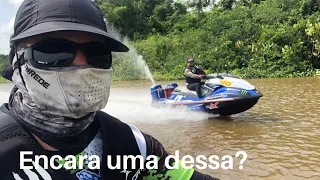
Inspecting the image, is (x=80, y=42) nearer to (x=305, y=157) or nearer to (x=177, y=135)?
(x=305, y=157)

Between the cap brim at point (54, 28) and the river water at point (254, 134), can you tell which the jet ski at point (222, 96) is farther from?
the cap brim at point (54, 28)

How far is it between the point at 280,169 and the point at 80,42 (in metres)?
3.45

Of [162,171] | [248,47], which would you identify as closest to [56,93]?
[162,171]

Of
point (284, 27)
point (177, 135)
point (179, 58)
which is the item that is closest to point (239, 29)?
point (284, 27)

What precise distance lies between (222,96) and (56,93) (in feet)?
19.8

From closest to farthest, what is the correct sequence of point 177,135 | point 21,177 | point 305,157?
1. point 21,177
2. point 305,157
3. point 177,135

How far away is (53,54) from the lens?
40.2 inches

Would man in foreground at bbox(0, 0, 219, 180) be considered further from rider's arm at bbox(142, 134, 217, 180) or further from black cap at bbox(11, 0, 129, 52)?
rider's arm at bbox(142, 134, 217, 180)

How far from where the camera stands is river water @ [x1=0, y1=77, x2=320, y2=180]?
396 cm

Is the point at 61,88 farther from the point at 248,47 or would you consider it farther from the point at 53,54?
the point at 248,47

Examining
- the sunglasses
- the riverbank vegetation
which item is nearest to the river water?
the sunglasses

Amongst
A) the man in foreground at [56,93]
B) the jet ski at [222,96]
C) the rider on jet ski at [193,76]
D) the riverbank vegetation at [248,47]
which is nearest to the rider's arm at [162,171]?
the man in foreground at [56,93]

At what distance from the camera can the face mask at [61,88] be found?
102cm

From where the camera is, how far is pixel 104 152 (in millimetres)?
1096
